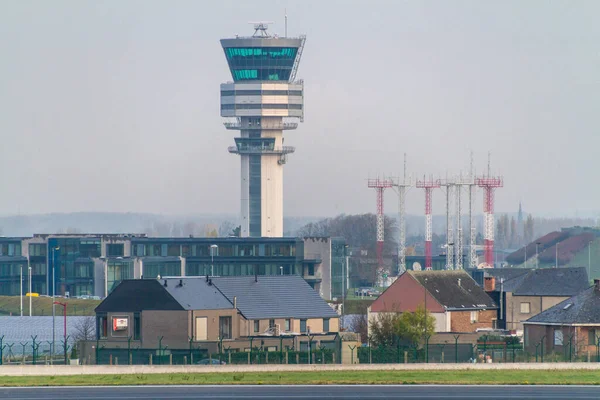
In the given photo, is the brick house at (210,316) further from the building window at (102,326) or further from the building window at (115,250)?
the building window at (115,250)

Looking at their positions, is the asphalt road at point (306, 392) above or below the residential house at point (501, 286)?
below

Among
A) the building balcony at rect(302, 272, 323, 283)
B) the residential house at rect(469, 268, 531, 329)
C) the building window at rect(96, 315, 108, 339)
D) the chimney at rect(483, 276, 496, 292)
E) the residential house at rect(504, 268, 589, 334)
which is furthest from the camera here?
the building balcony at rect(302, 272, 323, 283)

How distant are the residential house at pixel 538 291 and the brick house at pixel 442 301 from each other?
8.19 ft

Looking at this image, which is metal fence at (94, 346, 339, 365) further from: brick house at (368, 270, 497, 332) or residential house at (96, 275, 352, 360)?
brick house at (368, 270, 497, 332)

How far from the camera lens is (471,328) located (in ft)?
375

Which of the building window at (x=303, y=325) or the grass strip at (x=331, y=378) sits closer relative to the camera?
the grass strip at (x=331, y=378)

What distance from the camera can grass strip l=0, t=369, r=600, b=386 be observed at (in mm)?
69500

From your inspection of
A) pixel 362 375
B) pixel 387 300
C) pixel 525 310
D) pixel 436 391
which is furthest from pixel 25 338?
pixel 436 391

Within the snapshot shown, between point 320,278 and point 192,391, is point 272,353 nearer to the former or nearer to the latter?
A: point 192,391

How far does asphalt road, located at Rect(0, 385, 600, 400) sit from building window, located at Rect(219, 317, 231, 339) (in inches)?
979

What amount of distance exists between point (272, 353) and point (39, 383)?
50.7 feet

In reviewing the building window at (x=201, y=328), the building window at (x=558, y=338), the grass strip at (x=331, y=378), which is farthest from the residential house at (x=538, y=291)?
the grass strip at (x=331, y=378)

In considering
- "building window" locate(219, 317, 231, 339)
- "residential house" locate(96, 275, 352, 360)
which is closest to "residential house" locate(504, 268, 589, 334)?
"residential house" locate(96, 275, 352, 360)

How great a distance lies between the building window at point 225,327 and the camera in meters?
92.6
